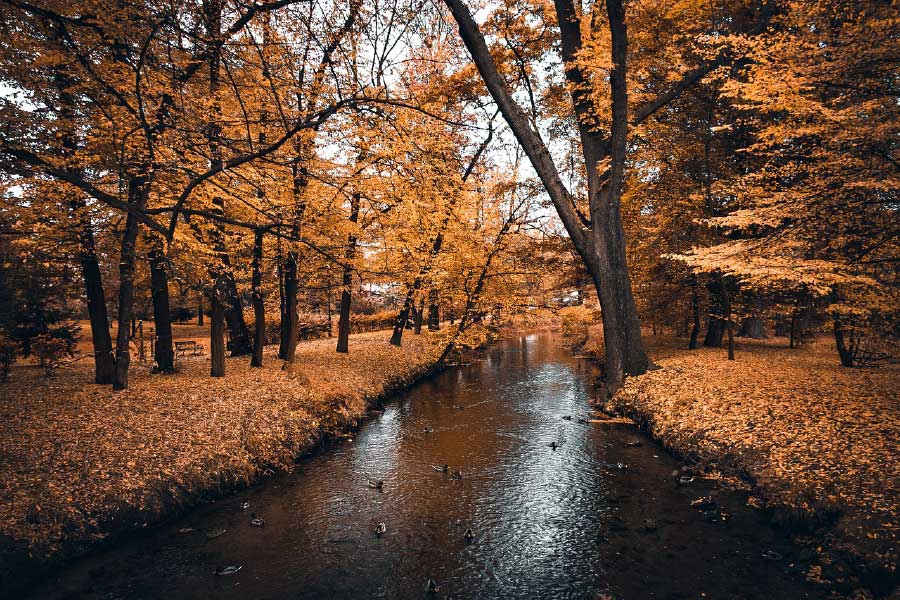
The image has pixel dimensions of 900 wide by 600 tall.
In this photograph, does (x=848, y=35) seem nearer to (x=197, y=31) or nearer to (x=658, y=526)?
(x=658, y=526)

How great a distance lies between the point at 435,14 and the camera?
6.62 metres

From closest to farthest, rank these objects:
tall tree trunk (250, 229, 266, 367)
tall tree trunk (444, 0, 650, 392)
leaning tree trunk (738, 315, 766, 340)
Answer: tall tree trunk (444, 0, 650, 392) → tall tree trunk (250, 229, 266, 367) → leaning tree trunk (738, 315, 766, 340)

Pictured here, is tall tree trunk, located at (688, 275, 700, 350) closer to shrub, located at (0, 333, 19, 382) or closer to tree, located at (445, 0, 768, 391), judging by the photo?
tree, located at (445, 0, 768, 391)

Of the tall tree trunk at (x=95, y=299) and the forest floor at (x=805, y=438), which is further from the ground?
the tall tree trunk at (x=95, y=299)

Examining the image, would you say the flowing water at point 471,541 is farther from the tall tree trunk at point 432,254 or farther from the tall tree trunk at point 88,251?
the tall tree trunk at point 432,254

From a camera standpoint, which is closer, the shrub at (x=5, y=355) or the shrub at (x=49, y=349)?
the shrub at (x=5, y=355)

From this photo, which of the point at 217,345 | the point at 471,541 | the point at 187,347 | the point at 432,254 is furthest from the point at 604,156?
the point at 187,347

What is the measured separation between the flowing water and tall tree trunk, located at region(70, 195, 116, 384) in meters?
5.86

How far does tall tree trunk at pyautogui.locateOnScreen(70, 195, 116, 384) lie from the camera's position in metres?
9.44

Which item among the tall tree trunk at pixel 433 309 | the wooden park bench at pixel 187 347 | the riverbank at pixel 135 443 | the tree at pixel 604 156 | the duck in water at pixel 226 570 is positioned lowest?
the duck in water at pixel 226 570

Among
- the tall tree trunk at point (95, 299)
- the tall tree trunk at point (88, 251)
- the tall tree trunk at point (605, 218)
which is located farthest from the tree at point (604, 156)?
the tall tree trunk at point (95, 299)

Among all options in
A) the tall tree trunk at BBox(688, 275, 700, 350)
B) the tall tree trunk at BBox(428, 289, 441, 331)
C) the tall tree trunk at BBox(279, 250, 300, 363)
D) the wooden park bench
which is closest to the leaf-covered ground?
the tall tree trunk at BBox(279, 250, 300, 363)

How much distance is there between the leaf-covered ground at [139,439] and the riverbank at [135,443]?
18 millimetres

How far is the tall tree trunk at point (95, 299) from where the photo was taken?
9438 mm
